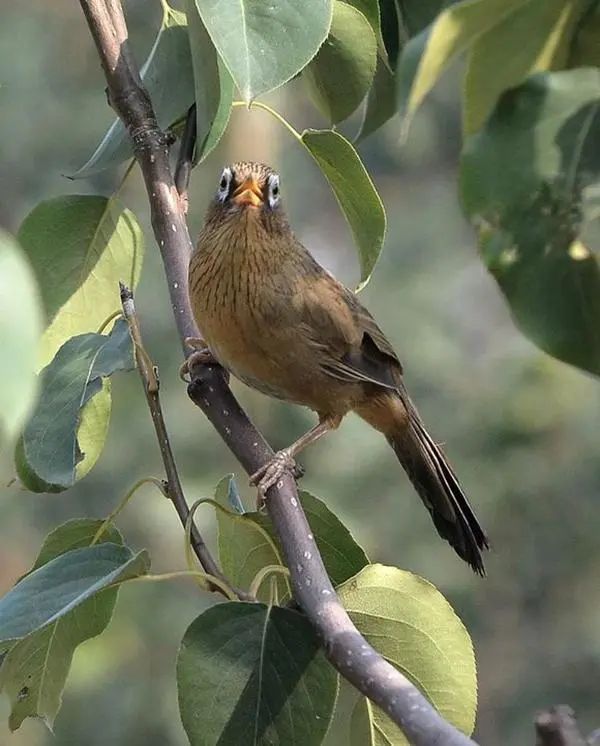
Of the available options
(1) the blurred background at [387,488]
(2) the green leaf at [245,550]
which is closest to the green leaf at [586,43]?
(2) the green leaf at [245,550]

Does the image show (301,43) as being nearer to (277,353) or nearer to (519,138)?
(519,138)

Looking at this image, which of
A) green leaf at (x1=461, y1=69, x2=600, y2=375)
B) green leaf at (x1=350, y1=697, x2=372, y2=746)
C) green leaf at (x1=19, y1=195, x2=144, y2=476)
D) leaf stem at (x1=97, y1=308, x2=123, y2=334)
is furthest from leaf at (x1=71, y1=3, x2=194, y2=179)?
green leaf at (x1=461, y1=69, x2=600, y2=375)

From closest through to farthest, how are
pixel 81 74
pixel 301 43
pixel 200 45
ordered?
1. pixel 301 43
2. pixel 200 45
3. pixel 81 74

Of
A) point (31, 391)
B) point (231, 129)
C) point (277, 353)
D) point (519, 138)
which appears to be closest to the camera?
point (31, 391)

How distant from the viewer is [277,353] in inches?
108

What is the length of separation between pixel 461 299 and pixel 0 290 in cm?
837

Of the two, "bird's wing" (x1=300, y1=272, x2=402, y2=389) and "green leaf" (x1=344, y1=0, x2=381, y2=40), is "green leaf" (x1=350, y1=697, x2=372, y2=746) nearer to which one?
"green leaf" (x1=344, y1=0, x2=381, y2=40)

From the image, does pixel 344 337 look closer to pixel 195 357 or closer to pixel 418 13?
pixel 195 357

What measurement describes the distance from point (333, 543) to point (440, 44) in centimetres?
104

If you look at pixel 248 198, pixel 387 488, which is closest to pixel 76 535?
pixel 248 198

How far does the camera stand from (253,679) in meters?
1.64

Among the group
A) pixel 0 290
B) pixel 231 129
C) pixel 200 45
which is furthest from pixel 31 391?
pixel 231 129

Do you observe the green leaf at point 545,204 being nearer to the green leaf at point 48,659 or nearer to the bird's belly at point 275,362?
the green leaf at point 48,659

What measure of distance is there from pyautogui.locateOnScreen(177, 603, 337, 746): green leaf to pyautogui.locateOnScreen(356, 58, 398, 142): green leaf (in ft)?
2.54
